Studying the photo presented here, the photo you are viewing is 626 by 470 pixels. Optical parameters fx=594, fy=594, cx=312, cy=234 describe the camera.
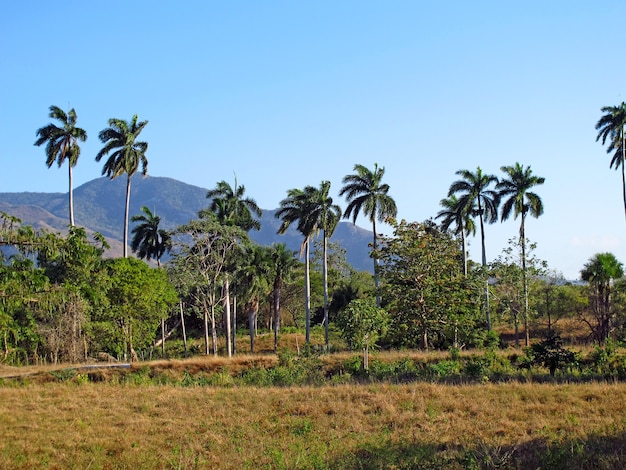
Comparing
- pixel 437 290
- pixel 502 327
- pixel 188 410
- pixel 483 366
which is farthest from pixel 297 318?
pixel 188 410

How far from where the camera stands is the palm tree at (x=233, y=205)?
176 feet

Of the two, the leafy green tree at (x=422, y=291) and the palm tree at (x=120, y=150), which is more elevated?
the palm tree at (x=120, y=150)

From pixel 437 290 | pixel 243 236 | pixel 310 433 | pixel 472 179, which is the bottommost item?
pixel 310 433

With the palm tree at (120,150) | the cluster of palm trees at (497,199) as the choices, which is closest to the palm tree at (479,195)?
the cluster of palm trees at (497,199)

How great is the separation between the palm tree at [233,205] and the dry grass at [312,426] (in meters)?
29.9

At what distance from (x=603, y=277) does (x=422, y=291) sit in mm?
15959

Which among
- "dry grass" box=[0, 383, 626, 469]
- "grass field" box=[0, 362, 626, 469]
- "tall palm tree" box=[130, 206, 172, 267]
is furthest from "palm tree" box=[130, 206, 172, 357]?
"dry grass" box=[0, 383, 626, 469]

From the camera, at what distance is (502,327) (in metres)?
63.8

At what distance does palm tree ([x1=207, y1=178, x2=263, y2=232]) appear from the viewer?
2112 inches

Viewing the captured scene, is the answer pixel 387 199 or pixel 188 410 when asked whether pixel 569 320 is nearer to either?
pixel 387 199

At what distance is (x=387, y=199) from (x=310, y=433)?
33611 millimetres

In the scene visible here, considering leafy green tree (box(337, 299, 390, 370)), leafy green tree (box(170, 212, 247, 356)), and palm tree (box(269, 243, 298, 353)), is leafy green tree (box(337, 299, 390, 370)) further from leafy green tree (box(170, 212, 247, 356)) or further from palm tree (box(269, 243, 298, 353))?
palm tree (box(269, 243, 298, 353))

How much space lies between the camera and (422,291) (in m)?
41.3

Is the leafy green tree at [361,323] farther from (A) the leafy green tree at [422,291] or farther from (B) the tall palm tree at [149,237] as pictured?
(B) the tall palm tree at [149,237]
